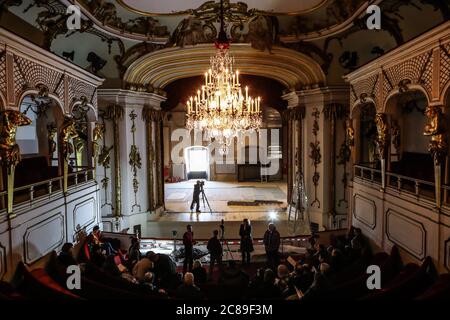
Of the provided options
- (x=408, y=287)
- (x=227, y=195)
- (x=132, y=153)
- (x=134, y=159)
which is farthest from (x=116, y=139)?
(x=408, y=287)

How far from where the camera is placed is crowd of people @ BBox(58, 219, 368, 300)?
4.59 meters

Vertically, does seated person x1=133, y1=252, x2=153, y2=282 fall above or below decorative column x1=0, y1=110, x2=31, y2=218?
below

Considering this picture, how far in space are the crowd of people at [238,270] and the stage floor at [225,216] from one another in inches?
111

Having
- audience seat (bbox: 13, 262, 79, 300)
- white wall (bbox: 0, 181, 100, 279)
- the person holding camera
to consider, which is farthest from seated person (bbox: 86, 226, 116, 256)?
the person holding camera

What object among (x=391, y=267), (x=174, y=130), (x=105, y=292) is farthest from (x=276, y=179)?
(x=105, y=292)

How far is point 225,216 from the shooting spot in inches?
446

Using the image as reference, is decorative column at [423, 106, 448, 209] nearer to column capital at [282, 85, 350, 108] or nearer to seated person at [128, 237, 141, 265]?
seated person at [128, 237, 141, 265]

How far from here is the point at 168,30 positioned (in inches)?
404

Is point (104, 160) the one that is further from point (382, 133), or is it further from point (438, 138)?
point (438, 138)

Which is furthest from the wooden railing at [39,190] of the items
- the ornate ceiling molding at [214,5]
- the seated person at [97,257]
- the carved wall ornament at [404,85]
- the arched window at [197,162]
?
the arched window at [197,162]

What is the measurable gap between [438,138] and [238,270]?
3.86m

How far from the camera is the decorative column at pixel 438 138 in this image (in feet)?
16.1

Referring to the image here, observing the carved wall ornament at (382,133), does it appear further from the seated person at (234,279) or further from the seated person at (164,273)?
the seated person at (164,273)

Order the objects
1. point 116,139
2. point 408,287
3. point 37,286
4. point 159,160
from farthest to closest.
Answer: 1. point 159,160
2. point 116,139
3. point 37,286
4. point 408,287
